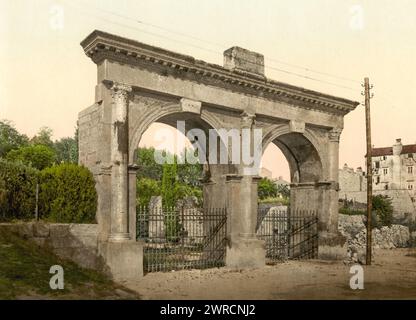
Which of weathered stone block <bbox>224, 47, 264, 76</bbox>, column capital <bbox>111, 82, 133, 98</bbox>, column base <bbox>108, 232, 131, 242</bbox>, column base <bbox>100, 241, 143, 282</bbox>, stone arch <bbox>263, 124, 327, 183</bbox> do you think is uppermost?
weathered stone block <bbox>224, 47, 264, 76</bbox>

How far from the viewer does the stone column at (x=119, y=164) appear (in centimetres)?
1098

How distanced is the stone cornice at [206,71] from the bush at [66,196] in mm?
3248

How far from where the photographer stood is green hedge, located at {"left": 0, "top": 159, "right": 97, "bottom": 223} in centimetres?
1036

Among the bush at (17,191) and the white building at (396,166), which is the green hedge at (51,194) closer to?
the bush at (17,191)

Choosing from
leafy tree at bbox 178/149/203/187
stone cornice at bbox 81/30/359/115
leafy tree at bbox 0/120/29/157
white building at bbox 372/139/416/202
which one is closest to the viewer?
stone cornice at bbox 81/30/359/115

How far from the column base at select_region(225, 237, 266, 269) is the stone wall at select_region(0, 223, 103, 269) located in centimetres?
463

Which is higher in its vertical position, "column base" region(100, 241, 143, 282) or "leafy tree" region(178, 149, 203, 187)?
"leafy tree" region(178, 149, 203, 187)

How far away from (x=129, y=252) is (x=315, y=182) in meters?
9.02

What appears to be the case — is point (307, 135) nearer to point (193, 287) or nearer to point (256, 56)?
point (256, 56)

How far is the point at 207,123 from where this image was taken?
45.1ft

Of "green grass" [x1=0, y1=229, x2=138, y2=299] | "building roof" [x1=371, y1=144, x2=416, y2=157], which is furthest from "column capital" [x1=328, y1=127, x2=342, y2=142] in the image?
"building roof" [x1=371, y1=144, x2=416, y2=157]

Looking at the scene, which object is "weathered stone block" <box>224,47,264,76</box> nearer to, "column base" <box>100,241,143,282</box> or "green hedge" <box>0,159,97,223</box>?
"green hedge" <box>0,159,97,223</box>

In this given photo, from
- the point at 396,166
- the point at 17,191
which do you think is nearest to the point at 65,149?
the point at 17,191
